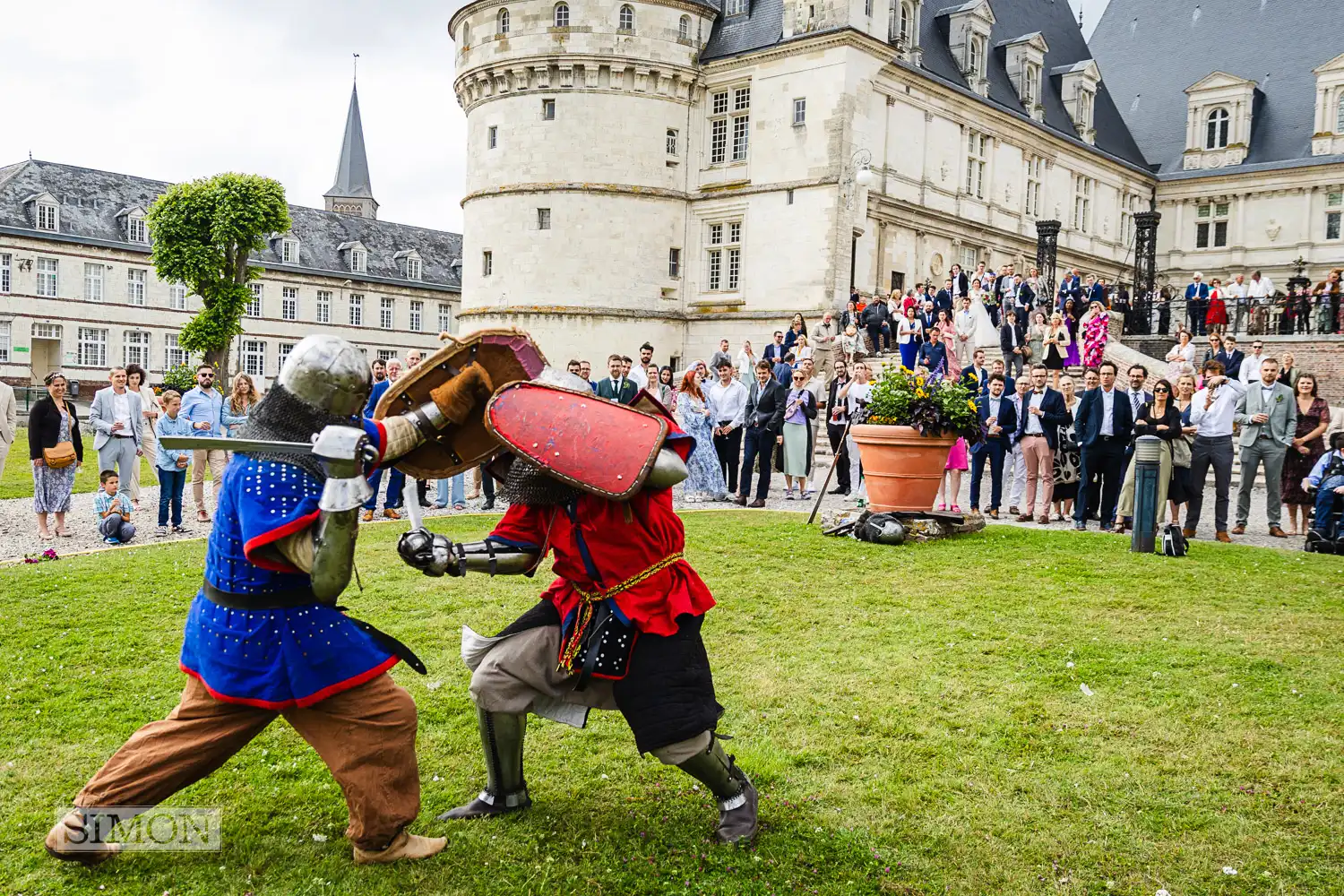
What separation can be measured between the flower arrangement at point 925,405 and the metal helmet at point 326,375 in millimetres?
8204

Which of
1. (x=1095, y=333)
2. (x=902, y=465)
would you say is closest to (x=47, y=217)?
(x=1095, y=333)

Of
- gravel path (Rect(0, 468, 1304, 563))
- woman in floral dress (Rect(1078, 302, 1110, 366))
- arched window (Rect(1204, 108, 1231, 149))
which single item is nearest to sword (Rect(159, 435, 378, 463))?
gravel path (Rect(0, 468, 1304, 563))

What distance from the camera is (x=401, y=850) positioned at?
3871mm

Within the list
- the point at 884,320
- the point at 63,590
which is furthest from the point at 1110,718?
the point at 884,320

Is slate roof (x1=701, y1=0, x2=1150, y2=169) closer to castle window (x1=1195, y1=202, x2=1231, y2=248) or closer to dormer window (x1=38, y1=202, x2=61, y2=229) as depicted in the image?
castle window (x1=1195, y1=202, x2=1231, y2=248)

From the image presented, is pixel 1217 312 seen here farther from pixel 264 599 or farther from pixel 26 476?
pixel 264 599

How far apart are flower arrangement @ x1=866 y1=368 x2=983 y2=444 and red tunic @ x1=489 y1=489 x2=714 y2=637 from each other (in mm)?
7429

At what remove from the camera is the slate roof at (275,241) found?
51000 millimetres

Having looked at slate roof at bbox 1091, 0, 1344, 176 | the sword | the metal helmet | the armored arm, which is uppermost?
slate roof at bbox 1091, 0, 1344, 176

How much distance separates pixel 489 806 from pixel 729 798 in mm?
1008

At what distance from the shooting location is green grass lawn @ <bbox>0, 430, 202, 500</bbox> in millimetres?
16809

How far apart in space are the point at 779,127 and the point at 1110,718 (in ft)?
95.7

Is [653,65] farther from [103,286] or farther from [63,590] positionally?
[103,286]

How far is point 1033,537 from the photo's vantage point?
1134 centimetres
